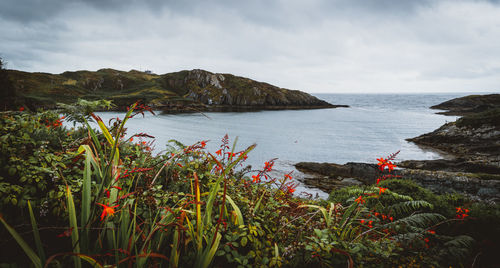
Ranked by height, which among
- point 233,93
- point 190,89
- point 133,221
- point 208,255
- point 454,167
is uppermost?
point 190,89

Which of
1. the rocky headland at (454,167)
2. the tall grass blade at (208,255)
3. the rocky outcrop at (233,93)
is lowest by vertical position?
the rocky headland at (454,167)

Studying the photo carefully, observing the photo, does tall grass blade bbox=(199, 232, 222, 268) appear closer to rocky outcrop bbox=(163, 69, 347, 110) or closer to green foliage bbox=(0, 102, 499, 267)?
green foliage bbox=(0, 102, 499, 267)

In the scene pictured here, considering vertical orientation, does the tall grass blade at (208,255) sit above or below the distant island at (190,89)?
→ below

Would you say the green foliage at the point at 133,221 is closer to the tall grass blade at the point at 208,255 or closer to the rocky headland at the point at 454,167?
the tall grass blade at the point at 208,255

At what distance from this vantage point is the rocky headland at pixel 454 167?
29.5ft

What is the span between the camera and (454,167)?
16.1 meters

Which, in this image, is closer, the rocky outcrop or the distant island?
the distant island

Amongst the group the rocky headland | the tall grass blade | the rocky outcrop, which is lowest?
the rocky headland

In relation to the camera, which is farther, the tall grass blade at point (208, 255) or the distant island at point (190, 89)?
the distant island at point (190, 89)

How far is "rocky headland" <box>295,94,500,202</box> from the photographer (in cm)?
900

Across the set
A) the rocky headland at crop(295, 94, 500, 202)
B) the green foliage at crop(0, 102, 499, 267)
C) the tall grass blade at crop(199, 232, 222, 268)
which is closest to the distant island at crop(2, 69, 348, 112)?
the rocky headland at crop(295, 94, 500, 202)

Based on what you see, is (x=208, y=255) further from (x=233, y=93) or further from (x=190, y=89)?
(x=190, y=89)

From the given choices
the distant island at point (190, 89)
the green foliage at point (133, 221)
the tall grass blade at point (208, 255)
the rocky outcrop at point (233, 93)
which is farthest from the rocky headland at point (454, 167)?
the rocky outcrop at point (233, 93)

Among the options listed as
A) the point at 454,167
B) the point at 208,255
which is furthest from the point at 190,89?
the point at 208,255
